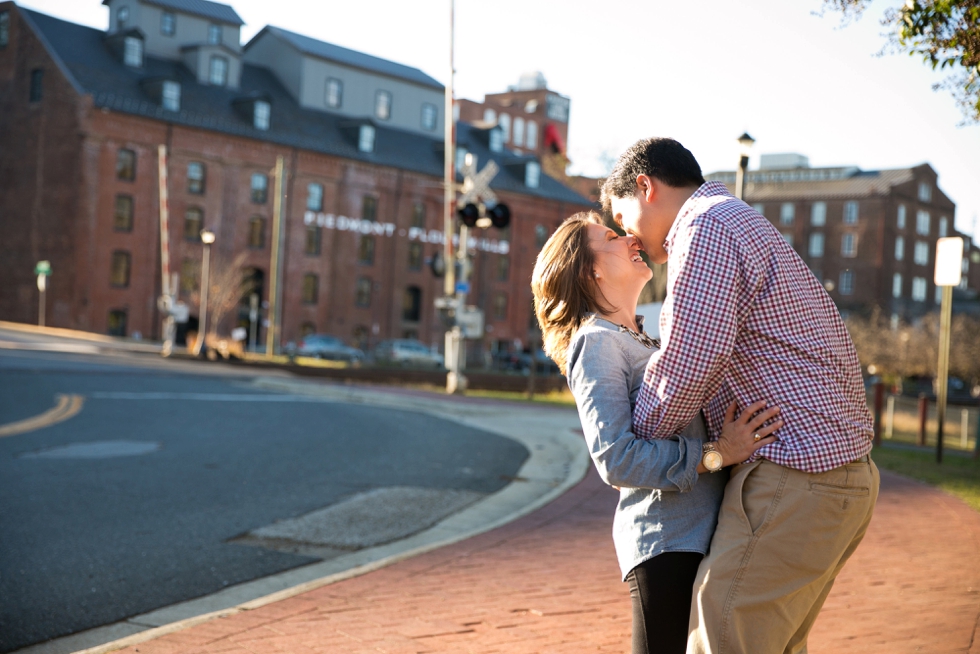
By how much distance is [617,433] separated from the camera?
227 cm

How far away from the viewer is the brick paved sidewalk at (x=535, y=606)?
4.21 meters

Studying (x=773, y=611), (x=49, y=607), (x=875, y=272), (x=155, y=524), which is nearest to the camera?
(x=773, y=611)

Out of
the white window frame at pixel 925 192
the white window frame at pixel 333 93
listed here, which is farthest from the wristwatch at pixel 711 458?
the white window frame at pixel 925 192

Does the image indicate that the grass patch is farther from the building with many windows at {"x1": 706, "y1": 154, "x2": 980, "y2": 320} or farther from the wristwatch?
the building with many windows at {"x1": 706, "y1": 154, "x2": 980, "y2": 320}

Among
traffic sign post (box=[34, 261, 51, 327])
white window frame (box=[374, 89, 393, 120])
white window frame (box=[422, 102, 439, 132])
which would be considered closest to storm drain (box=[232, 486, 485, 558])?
traffic sign post (box=[34, 261, 51, 327])

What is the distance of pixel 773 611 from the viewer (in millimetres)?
2211

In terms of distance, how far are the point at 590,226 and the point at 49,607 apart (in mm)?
4016

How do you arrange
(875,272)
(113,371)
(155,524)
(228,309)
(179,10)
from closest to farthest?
(155,524)
(113,371)
(228,309)
(179,10)
(875,272)

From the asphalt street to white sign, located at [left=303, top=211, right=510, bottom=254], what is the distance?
113 feet

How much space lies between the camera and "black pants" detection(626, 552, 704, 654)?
2314 mm

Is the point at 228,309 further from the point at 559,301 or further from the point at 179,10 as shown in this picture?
the point at 559,301

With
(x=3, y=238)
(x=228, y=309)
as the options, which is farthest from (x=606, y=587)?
(x=3, y=238)

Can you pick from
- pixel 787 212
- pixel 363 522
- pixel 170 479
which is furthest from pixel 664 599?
pixel 787 212

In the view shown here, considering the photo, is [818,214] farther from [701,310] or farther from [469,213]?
[701,310]
